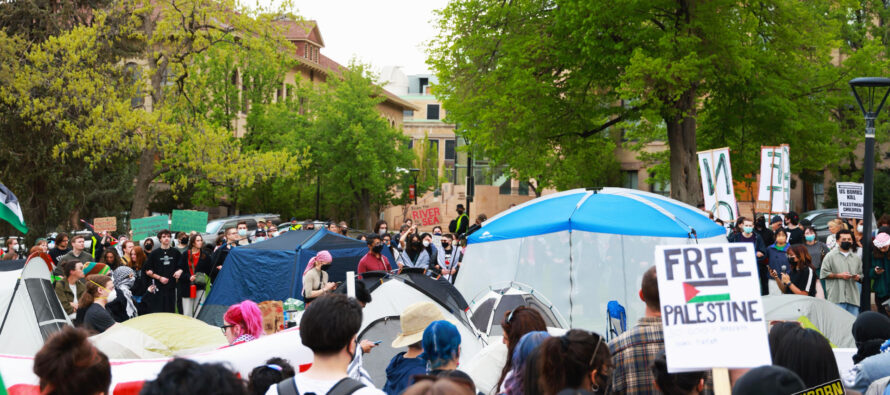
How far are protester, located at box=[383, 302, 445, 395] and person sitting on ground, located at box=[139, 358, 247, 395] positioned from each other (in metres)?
2.34

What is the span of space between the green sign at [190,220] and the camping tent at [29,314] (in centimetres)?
1272

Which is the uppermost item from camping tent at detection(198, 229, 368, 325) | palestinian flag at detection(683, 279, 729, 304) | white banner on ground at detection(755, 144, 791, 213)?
white banner on ground at detection(755, 144, 791, 213)

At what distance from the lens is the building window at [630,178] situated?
5203 cm

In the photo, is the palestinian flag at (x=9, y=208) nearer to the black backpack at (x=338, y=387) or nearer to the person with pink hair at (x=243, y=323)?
the person with pink hair at (x=243, y=323)

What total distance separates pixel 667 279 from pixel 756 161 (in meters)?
24.8

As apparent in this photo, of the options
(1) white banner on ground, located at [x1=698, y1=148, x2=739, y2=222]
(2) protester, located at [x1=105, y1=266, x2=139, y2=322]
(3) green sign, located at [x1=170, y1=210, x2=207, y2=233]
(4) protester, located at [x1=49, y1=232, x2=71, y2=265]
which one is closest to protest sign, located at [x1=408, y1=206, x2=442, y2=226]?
(3) green sign, located at [x1=170, y1=210, x2=207, y2=233]

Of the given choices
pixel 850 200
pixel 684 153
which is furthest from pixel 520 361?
pixel 684 153

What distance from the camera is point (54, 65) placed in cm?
2856

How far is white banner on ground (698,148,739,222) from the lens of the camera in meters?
18.4

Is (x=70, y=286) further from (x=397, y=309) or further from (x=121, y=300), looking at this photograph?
(x=397, y=309)

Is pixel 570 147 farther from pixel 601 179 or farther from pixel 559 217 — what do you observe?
pixel 601 179

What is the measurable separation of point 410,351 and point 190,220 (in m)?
15.6

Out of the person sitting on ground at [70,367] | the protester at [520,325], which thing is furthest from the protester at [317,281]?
the person sitting on ground at [70,367]

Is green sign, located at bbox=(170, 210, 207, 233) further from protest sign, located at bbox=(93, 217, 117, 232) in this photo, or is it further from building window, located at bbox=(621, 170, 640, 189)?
building window, located at bbox=(621, 170, 640, 189)
